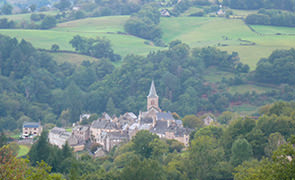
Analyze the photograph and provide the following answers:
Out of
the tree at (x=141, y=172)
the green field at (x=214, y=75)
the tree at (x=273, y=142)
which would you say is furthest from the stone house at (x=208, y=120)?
the tree at (x=141, y=172)

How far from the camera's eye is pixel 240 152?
60.2m

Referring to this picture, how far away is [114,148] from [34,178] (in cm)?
4495

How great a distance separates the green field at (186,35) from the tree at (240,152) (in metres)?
68.7

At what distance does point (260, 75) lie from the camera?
122m

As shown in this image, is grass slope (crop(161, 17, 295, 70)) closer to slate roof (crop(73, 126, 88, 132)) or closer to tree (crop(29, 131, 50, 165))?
slate roof (crop(73, 126, 88, 132))

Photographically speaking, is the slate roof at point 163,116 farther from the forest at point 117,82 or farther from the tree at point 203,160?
the forest at point 117,82

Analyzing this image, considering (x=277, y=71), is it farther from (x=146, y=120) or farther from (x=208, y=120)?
(x=146, y=120)

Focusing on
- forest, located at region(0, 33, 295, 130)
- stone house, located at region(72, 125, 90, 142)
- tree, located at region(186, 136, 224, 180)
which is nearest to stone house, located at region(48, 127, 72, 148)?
stone house, located at region(72, 125, 90, 142)

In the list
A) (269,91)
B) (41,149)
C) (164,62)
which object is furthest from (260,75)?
(41,149)

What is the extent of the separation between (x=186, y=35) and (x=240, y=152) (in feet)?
346

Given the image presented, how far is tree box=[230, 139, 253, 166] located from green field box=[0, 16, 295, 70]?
225 feet

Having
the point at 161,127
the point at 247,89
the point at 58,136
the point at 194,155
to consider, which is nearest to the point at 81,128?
the point at 58,136

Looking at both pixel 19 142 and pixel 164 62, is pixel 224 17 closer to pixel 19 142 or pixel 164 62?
pixel 164 62

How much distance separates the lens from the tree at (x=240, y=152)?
197 ft
